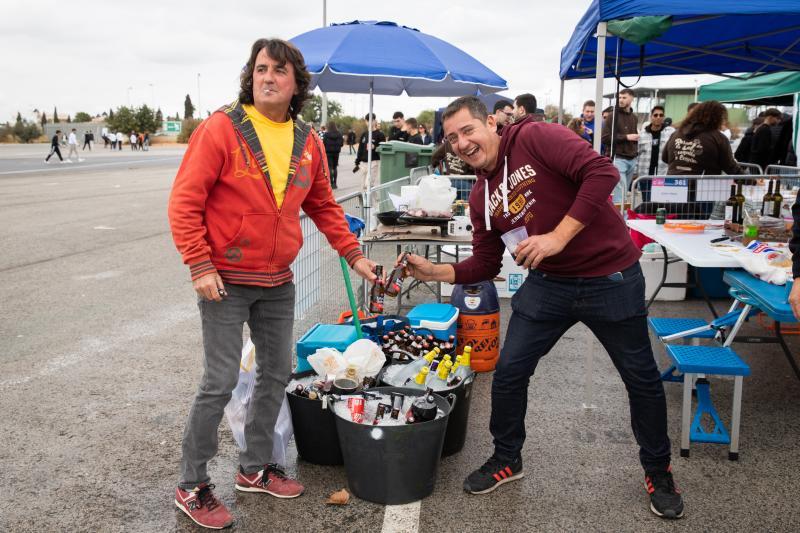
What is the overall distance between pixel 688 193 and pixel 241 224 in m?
6.16

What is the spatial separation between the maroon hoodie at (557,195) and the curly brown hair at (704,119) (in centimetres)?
557

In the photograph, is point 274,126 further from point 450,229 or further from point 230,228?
point 450,229

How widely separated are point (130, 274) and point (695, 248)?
257 inches

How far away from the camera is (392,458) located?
3131 millimetres

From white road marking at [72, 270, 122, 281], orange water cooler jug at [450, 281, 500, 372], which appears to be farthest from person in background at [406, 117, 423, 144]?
orange water cooler jug at [450, 281, 500, 372]

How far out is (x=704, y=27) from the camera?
6.69m

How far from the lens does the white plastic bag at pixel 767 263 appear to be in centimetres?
392

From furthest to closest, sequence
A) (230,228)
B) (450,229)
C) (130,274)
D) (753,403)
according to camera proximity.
Answer: 1. (130,274)
2. (450,229)
3. (753,403)
4. (230,228)

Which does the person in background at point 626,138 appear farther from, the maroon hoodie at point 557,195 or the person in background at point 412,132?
the maroon hoodie at point 557,195

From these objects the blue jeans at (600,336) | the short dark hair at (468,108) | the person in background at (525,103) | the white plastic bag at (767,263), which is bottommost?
the blue jeans at (600,336)

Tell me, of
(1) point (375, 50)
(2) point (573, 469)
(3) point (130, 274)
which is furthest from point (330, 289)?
(2) point (573, 469)

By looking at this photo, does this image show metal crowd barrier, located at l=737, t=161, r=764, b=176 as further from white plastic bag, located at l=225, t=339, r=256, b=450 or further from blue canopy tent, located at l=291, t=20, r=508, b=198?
white plastic bag, located at l=225, t=339, r=256, b=450

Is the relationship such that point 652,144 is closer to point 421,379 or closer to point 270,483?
point 421,379

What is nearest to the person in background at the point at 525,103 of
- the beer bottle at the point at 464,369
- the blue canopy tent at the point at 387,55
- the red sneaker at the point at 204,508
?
the blue canopy tent at the point at 387,55
